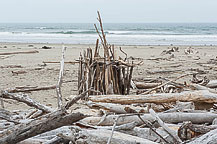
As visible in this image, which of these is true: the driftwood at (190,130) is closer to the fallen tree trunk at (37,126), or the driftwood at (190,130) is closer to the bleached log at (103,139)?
the bleached log at (103,139)

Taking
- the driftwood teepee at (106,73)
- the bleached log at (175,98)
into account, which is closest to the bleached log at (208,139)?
the bleached log at (175,98)

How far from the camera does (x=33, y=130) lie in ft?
5.21

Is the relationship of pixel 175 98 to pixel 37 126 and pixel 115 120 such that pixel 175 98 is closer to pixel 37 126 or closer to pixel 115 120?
pixel 115 120

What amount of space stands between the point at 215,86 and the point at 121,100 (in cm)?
185

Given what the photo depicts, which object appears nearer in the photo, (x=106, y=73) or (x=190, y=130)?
(x=190, y=130)

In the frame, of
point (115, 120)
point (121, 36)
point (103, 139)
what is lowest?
point (121, 36)

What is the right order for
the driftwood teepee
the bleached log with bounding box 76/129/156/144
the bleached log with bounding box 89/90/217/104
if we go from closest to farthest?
the bleached log with bounding box 76/129/156/144 < the bleached log with bounding box 89/90/217/104 < the driftwood teepee

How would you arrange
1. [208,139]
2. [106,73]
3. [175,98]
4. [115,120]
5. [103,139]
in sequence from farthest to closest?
[106,73], [175,98], [103,139], [115,120], [208,139]

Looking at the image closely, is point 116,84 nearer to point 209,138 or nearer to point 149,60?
point 209,138

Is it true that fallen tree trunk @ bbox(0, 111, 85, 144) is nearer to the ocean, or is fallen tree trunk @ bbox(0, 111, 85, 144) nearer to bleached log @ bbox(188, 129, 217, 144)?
bleached log @ bbox(188, 129, 217, 144)

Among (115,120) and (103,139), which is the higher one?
(115,120)

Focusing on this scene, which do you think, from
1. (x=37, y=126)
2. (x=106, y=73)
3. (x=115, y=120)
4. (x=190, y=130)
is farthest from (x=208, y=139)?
(x=106, y=73)

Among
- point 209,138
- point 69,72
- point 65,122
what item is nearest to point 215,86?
point 209,138


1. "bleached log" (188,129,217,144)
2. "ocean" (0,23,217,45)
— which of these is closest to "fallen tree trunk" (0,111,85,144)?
"bleached log" (188,129,217,144)
